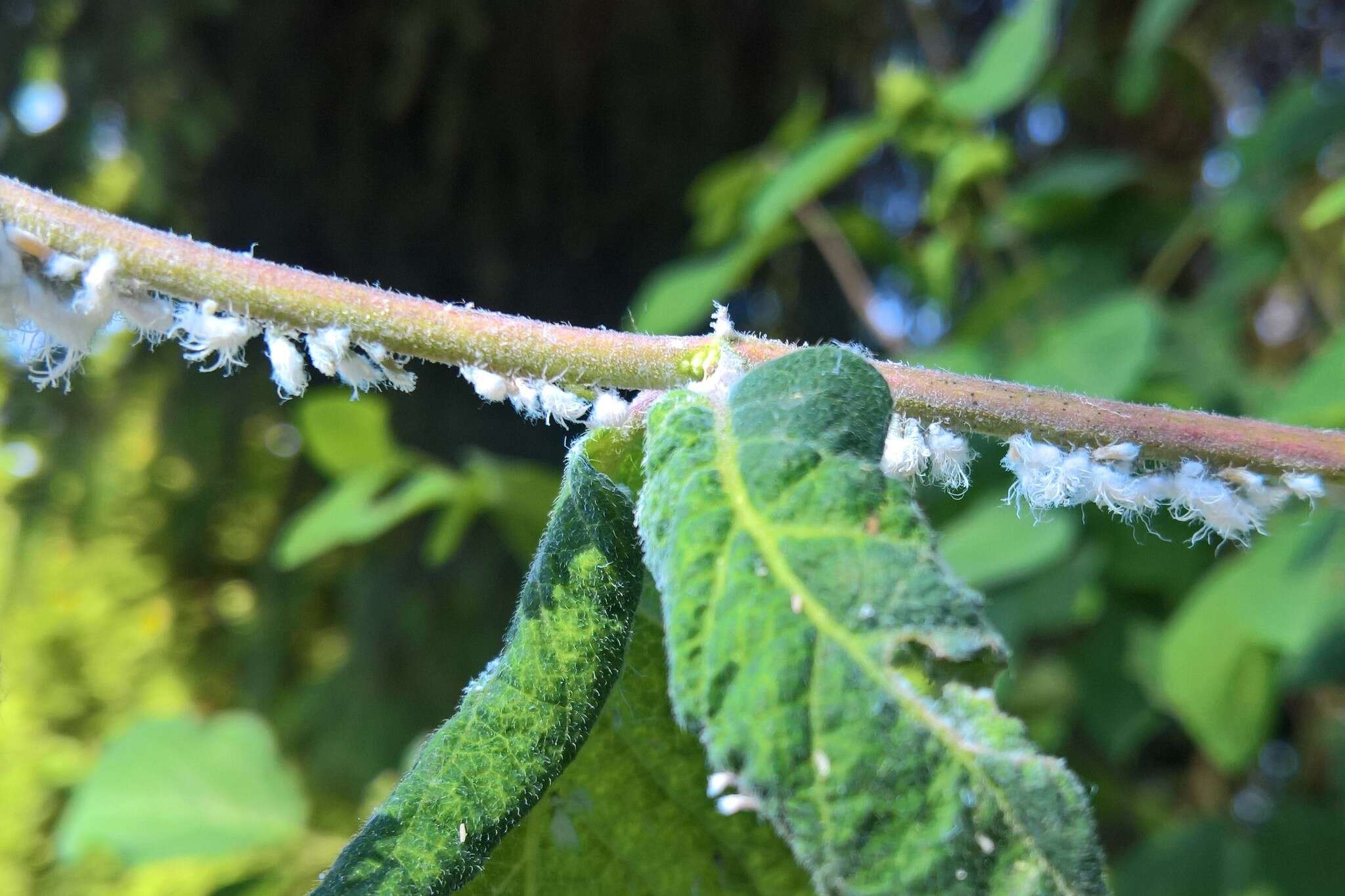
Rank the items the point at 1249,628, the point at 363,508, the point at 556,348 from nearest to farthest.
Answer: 1. the point at 556,348
2. the point at 1249,628
3. the point at 363,508

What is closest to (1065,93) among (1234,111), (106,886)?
(1234,111)

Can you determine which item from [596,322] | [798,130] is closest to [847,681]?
[798,130]

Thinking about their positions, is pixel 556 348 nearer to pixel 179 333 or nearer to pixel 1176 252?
pixel 179 333

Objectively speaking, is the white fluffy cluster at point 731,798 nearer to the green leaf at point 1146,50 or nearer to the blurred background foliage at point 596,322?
the blurred background foliage at point 596,322

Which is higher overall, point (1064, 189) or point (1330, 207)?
point (1064, 189)

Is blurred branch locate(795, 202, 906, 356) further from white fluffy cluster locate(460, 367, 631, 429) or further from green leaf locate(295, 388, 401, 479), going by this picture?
white fluffy cluster locate(460, 367, 631, 429)

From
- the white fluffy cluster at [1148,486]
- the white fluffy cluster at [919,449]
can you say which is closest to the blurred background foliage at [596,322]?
the white fluffy cluster at [1148,486]

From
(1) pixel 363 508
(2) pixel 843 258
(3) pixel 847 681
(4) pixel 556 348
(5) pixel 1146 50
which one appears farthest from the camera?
(2) pixel 843 258

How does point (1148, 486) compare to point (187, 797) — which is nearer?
point (1148, 486)
